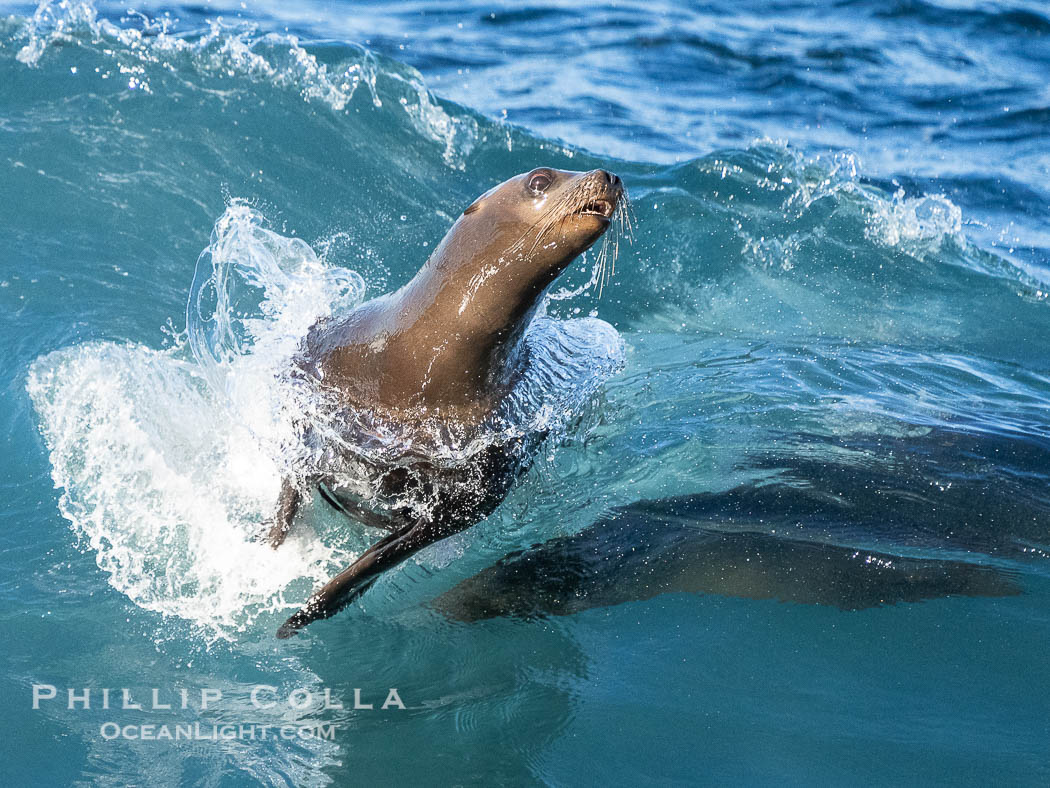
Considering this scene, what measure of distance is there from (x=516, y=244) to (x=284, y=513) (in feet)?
4.89

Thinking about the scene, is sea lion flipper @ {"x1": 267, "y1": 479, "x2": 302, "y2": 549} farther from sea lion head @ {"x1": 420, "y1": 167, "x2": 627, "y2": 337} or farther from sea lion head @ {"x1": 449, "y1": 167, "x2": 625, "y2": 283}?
sea lion head @ {"x1": 449, "y1": 167, "x2": 625, "y2": 283}

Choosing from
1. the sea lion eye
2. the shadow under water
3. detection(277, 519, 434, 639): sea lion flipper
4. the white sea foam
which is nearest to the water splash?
detection(277, 519, 434, 639): sea lion flipper

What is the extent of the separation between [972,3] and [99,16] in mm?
10083

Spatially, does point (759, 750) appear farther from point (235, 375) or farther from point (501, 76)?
point (501, 76)

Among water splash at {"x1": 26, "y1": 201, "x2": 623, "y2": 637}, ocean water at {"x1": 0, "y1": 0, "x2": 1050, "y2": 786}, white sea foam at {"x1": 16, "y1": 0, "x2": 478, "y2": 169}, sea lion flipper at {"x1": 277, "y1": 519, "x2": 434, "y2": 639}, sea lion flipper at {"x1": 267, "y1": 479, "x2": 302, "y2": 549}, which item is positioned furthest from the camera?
white sea foam at {"x1": 16, "y1": 0, "x2": 478, "y2": 169}

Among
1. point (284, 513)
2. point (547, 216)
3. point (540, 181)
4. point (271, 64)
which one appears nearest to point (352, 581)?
point (284, 513)

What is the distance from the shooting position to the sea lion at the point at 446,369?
401cm

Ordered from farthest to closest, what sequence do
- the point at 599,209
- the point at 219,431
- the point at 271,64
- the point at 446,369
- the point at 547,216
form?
the point at 271,64
the point at 219,431
the point at 446,369
the point at 547,216
the point at 599,209

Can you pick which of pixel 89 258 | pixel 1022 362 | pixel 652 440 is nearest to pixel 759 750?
pixel 652 440

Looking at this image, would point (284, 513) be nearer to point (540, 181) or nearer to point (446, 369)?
point (446, 369)

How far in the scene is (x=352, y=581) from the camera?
3.93 metres

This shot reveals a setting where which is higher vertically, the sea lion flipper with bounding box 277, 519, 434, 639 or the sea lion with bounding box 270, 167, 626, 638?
the sea lion with bounding box 270, 167, 626, 638

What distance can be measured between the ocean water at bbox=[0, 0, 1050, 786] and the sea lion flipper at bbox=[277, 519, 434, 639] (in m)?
0.25

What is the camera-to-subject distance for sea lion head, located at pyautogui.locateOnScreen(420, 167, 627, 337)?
386 centimetres
